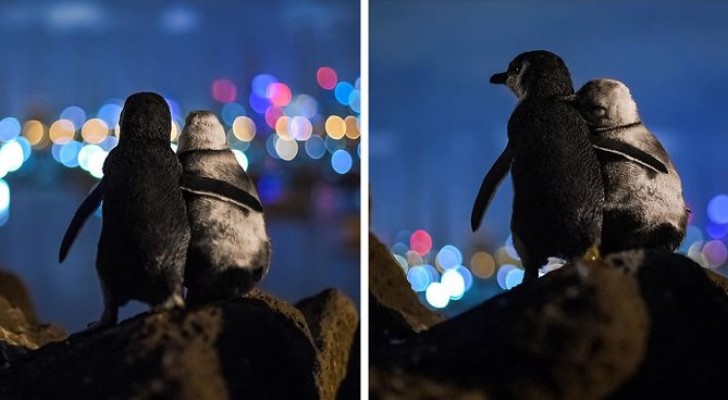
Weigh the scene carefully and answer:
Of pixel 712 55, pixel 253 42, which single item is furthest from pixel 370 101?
pixel 712 55

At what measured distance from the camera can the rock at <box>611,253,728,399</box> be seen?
5.68ft

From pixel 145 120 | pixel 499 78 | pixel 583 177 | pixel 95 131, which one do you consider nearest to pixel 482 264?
pixel 583 177

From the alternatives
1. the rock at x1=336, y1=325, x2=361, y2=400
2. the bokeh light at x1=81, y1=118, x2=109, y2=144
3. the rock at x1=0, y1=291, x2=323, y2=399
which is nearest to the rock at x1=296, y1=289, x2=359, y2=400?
the rock at x1=336, y1=325, x2=361, y2=400

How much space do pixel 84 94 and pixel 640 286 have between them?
122 cm

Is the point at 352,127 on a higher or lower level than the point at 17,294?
higher

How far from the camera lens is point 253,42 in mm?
2025

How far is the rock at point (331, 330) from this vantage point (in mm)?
1948

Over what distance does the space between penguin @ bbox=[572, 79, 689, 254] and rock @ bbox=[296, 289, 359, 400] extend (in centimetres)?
56

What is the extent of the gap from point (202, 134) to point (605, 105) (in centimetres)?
84

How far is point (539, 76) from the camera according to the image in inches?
75.5

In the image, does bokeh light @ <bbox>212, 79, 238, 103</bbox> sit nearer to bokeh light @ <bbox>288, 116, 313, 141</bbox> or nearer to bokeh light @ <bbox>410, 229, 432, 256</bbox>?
bokeh light @ <bbox>288, 116, 313, 141</bbox>

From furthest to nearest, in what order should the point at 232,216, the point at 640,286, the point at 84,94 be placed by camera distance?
the point at 84,94 → the point at 232,216 → the point at 640,286

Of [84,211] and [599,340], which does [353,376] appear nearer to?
[599,340]

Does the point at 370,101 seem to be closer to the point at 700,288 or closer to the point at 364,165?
the point at 364,165
